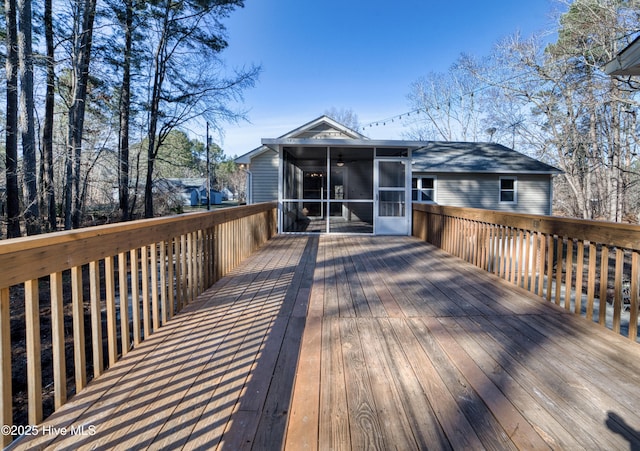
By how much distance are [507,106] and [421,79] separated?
8682mm

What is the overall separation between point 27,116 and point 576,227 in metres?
9.89

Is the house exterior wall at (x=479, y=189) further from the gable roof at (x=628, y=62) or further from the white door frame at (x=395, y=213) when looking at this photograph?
the gable roof at (x=628, y=62)

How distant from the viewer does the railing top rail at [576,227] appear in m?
2.26

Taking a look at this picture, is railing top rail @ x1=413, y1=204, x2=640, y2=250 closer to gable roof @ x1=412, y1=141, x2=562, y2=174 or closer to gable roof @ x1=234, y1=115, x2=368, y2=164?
gable roof @ x1=234, y1=115, x2=368, y2=164

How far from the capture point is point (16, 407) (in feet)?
8.48

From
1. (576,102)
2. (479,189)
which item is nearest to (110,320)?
(479,189)

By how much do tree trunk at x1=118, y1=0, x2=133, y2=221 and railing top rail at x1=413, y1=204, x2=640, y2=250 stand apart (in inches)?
395

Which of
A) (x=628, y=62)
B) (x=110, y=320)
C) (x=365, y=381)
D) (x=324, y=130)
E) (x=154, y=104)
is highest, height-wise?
(x=154, y=104)

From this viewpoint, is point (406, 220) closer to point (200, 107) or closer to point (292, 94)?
point (200, 107)

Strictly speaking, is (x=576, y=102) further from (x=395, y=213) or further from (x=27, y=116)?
(x=27, y=116)

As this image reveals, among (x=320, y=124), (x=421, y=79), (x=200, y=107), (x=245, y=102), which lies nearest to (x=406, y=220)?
(x=320, y=124)

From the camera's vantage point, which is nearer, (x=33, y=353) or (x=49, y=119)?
(x=33, y=353)

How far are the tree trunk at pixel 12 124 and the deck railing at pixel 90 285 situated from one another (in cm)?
399

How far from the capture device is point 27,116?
Answer: 22.3 ft
